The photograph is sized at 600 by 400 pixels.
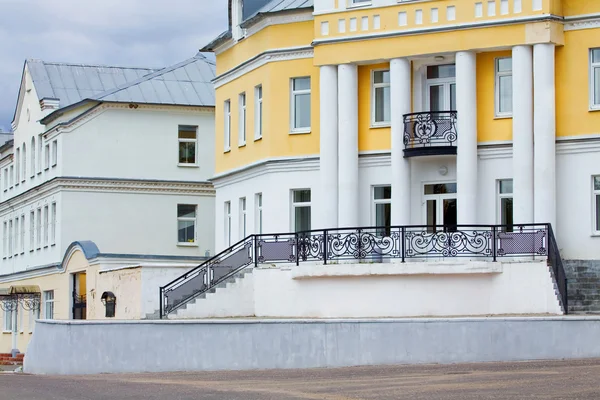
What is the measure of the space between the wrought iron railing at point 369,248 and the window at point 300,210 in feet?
5.30

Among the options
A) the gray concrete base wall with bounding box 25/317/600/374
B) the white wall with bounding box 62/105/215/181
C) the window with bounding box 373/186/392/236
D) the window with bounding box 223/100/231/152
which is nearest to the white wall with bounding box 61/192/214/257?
the white wall with bounding box 62/105/215/181

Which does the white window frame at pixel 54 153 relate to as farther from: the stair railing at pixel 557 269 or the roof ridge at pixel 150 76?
the stair railing at pixel 557 269

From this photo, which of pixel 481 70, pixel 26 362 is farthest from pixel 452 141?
pixel 26 362

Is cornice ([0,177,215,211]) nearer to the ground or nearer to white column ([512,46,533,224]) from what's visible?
white column ([512,46,533,224])

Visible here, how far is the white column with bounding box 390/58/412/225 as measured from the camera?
3619 cm

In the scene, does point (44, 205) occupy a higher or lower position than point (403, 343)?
higher

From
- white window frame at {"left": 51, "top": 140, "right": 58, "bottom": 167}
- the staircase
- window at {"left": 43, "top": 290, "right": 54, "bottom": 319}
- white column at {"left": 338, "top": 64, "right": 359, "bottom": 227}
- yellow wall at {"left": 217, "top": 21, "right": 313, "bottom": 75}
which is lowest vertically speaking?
the staircase

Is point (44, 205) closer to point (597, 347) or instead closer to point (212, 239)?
point (212, 239)

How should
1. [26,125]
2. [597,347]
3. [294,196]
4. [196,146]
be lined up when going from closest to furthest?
[597,347], [294,196], [196,146], [26,125]

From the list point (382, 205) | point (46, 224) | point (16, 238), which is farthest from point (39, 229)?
point (382, 205)

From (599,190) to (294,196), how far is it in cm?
892

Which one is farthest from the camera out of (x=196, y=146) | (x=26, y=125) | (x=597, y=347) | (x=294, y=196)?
(x=26, y=125)

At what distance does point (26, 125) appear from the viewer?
61.7 metres

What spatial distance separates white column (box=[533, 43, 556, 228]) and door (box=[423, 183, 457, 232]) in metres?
2.90
